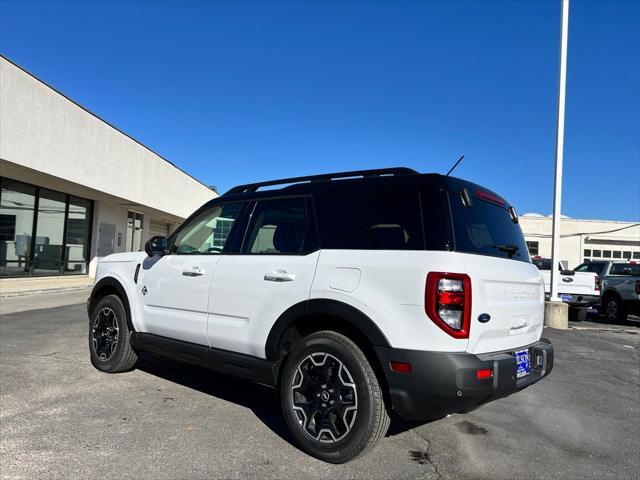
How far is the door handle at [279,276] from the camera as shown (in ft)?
11.3

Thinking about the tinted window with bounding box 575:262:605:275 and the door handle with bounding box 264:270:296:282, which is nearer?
the door handle with bounding box 264:270:296:282

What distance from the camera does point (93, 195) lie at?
1748 centimetres

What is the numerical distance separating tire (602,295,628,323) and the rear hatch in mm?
11155

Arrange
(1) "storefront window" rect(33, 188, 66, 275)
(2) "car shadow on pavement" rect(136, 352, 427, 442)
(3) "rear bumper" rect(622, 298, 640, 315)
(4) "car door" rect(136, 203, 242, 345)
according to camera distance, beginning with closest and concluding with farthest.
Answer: (2) "car shadow on pavement" rect(136, 352, 427, 442)
(4) "car door" rect(136, 203, 242, 345)
(3) "rear bumper" rect(622, 298, 640, 315)
(1) "storefront window" rect(33, 188, 66, 275)

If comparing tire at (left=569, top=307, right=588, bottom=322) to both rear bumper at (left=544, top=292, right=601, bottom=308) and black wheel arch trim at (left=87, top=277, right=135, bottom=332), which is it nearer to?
rear bumper at (left=544, top=292, right=601, bottom=308)

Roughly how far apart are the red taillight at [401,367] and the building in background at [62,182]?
1191cm

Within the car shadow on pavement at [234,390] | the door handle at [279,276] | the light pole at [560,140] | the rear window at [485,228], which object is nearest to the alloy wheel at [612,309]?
the light pole at [560,140]

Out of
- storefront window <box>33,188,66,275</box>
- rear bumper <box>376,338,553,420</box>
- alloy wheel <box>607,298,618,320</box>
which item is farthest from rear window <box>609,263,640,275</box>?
storefront window <box>33,188,66,275</box>

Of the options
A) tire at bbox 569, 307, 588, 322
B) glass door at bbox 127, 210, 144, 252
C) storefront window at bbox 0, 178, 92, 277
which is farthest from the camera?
glass door at bbox 127, 210, 144, 252

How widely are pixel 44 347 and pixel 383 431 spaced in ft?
17.2

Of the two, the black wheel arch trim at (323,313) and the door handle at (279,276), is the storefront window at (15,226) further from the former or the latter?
the black wheel arch trim at (323,313)

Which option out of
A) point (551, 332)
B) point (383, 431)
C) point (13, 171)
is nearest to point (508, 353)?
point (383, 431)

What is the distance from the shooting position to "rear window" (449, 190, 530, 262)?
310 cm

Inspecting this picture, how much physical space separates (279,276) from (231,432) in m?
1.26
